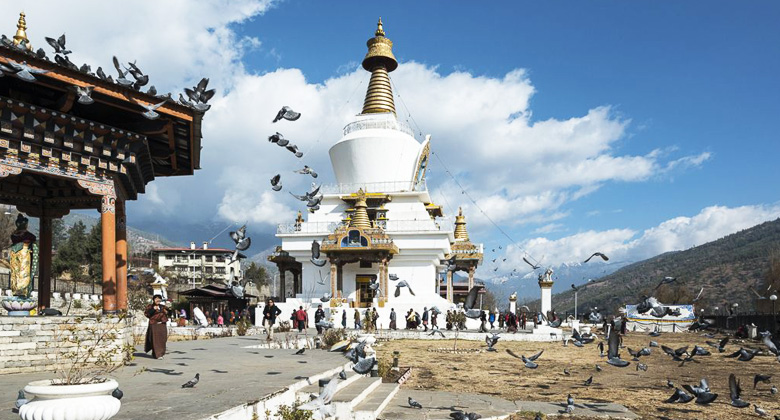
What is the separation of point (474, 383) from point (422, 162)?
29.5 metres

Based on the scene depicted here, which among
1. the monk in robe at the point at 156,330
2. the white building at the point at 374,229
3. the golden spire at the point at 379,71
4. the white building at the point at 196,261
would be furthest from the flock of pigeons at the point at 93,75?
the white building at the point at 196,261

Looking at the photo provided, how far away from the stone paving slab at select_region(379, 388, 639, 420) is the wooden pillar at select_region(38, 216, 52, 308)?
9.92 m

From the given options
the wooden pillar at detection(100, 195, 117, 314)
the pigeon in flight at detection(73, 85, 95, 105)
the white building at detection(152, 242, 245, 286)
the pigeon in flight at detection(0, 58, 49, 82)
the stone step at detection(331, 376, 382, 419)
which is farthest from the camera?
the white building at detection(152, 242, 245, 286)

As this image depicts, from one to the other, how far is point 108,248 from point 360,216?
949 inches

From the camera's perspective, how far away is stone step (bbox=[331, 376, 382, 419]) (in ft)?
26.7

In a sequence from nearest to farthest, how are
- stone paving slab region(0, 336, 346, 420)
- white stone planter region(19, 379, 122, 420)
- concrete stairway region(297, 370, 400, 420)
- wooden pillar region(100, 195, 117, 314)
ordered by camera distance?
white stone planter region(19, 379, 122, 420), stone paving slab region(0, 336, 346, 420), concrete stairway region(297, 370, 400, 420), wooden pillar region(100, 195, 117, 314)

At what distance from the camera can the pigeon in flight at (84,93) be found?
34.6ft

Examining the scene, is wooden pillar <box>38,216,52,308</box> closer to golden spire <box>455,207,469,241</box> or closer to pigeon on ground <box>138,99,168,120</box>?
pigeon on ground <box>138,99,168,120</box>

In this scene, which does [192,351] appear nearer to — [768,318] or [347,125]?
[347,125]

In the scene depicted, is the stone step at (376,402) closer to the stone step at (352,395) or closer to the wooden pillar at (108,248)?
the stone step at (352,395)

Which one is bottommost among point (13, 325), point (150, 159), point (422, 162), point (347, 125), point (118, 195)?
point (13, 325)

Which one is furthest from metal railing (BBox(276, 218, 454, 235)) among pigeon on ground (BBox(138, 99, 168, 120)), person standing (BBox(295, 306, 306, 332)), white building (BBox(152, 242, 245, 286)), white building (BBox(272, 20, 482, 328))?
white building (BBox(152, 242, 245, 286))

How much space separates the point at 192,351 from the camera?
15.3 metres

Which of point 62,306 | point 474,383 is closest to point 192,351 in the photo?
point 474,383
